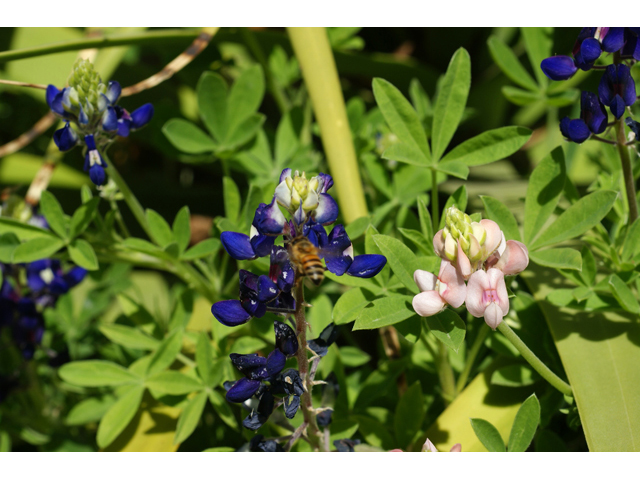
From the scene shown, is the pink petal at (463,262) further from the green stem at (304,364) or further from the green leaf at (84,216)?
the green leaf at (84,216)

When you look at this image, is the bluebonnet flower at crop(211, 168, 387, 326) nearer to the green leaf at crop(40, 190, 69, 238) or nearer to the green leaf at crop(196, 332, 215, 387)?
the green leaf at crop(196, 332, 215, 387)

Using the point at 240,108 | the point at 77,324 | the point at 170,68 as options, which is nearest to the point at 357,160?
the point at 240,108

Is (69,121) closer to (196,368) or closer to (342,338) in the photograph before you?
(196,368)

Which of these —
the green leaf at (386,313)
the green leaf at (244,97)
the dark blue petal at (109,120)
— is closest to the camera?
the green leaf at (386,313)

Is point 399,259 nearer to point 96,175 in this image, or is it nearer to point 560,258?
point 560,258

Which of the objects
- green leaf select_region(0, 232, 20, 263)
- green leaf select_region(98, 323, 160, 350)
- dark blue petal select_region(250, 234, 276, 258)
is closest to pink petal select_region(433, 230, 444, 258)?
dark blue petal select_region(250, 234, 276, 258)

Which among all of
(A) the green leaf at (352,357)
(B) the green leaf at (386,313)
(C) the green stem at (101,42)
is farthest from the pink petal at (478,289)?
(C) the green stem at (101,42)
